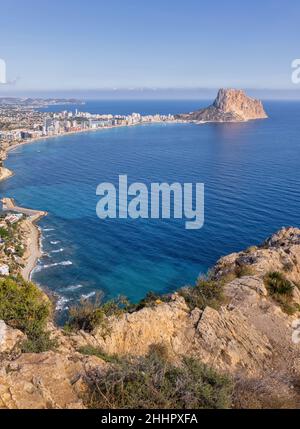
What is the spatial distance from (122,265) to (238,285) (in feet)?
65.2

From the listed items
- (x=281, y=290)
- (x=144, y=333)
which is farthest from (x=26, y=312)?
(x=281, y=290)

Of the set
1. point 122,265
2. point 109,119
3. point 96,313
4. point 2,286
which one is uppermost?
point 109,119

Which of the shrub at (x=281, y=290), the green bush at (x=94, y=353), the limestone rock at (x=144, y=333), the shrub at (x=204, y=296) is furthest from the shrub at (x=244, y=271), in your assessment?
the green bush at (x=94, y=353)

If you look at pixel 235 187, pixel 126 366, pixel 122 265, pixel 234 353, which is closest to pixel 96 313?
pixel 234 353

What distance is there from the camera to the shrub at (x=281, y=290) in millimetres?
18172

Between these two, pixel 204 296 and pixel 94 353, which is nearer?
pixel 94 353

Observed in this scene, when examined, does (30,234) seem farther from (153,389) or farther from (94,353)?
(153,389)

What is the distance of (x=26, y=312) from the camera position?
12.5 m

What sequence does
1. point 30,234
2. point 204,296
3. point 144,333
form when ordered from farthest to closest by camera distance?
point 30,234 < point 204,296 < point 144,333

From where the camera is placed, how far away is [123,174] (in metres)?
75.8

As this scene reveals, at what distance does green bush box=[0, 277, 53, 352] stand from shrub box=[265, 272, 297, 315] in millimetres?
10883

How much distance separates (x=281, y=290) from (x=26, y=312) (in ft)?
39.7

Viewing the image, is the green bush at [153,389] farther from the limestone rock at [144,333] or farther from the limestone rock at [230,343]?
the limestone rock at [230,343]

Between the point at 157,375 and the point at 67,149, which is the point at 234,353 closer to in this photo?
the point at 157,375
